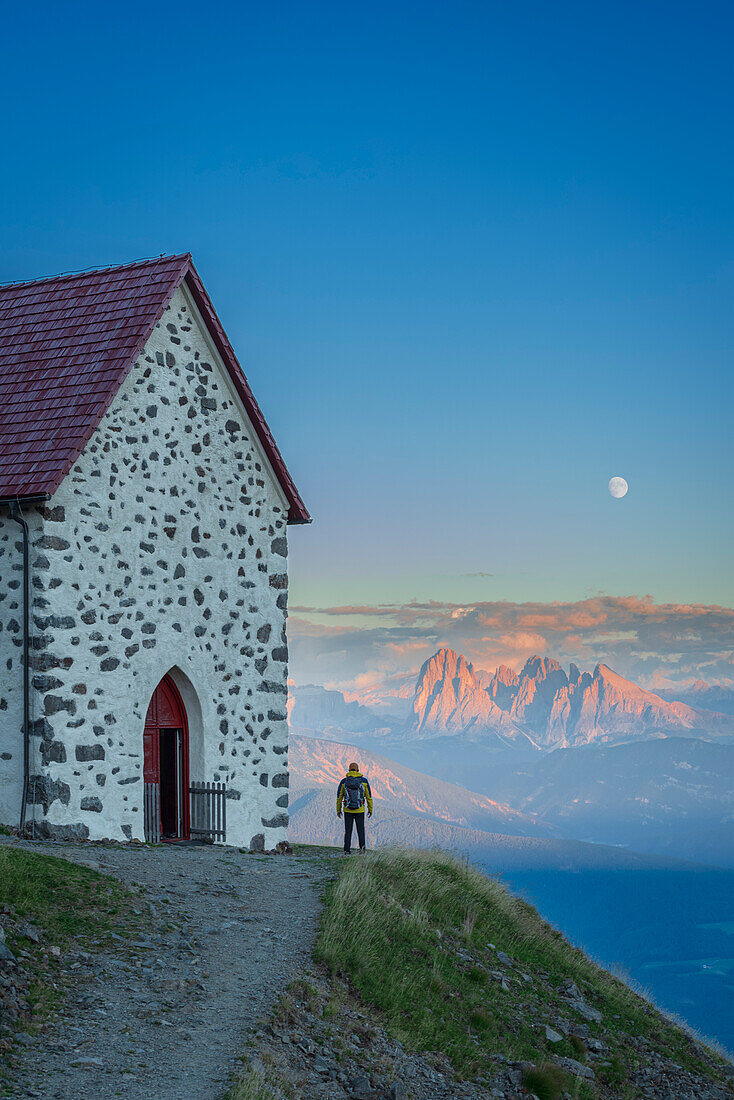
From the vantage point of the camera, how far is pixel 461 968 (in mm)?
15031

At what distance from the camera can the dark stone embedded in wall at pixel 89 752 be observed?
18.2 m

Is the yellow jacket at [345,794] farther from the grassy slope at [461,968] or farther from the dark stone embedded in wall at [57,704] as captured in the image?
the dark stone embedded in wall at [57,704]

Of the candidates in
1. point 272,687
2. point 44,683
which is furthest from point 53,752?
point 272,687

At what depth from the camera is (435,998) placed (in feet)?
44.2

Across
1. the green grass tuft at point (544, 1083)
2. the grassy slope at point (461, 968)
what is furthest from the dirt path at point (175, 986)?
the green grass tuft at point (544, 1083)

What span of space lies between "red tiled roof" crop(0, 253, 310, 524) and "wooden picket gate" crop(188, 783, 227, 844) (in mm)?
5998

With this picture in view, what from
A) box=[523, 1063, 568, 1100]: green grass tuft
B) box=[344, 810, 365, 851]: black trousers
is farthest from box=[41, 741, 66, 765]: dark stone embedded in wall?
box=[523, 1063, 568, 1100]: green grass tuft

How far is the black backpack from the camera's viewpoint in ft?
69.2

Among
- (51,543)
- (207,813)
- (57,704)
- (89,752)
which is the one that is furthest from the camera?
(207,813)

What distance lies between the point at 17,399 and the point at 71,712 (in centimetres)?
565

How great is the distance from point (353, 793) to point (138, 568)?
18.8 ft

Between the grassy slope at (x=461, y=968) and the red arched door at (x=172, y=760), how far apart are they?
13.1 feet

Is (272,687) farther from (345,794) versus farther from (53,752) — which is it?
(53,752)

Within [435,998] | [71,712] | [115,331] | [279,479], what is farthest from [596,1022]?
[115,331]
